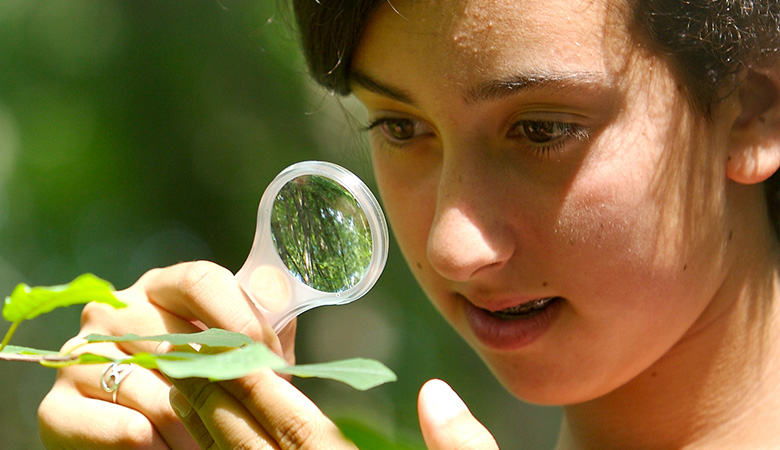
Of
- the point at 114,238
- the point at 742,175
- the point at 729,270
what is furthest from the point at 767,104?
the point at 114,238

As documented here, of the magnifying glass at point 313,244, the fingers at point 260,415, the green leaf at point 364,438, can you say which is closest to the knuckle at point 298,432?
the fingers at point 260,415

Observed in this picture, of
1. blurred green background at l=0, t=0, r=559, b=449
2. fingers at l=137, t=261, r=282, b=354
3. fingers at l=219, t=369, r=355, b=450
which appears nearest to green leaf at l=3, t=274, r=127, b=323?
fingers at l=219, t=369, r=355, b=450

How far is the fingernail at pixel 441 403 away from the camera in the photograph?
74cm

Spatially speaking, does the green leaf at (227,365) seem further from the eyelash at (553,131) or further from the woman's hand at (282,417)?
the eyelash at (553,131)

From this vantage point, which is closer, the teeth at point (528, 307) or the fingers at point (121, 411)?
the fingers at point (121, 411)

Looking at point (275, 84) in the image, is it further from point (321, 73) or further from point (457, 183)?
point (457, 183)

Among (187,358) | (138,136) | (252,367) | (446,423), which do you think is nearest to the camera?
(252,367)

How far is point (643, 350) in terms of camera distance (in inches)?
44.0

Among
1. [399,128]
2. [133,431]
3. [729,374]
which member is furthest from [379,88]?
[729,374]

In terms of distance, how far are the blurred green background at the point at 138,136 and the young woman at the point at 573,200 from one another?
1867 millimetres

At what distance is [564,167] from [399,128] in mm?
296

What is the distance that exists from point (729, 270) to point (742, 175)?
6.4 inches

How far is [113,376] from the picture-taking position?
3.31 feet

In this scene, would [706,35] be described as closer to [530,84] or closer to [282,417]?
[530,84]
